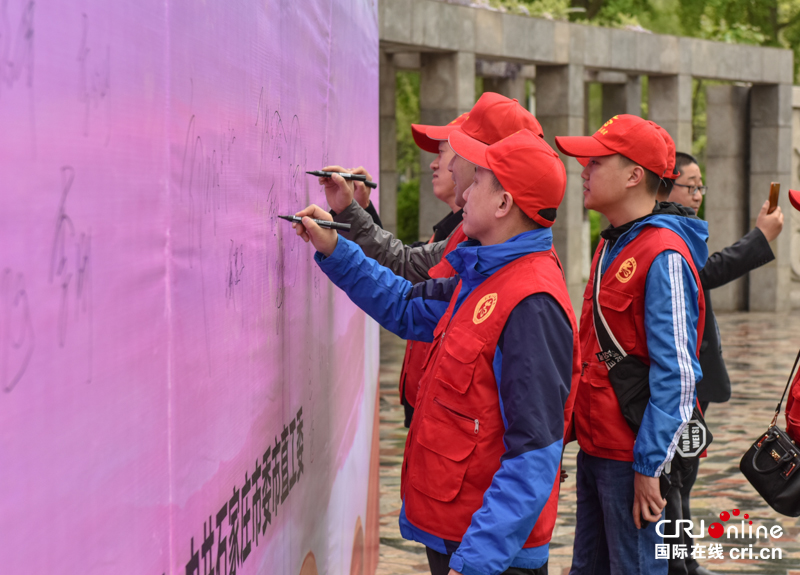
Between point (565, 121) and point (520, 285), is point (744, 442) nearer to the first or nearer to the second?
point (520, 285)

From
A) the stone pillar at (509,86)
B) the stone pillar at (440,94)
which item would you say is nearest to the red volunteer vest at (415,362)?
the stone pillar at (440,94)

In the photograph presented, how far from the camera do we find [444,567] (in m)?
2.14

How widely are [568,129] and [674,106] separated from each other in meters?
2.56

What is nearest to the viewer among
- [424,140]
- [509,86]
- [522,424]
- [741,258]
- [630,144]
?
[522,424]

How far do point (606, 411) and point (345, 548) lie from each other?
0.99 meters

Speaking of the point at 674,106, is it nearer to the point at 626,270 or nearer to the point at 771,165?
the point at 771,165

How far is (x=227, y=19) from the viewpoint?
148 centimetres

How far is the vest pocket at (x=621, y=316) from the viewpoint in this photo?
9.48 ft

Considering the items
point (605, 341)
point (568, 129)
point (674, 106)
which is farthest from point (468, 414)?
point (674, 106)

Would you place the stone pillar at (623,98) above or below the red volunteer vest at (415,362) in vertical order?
above

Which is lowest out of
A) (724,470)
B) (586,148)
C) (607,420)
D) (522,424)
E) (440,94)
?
(724,470)

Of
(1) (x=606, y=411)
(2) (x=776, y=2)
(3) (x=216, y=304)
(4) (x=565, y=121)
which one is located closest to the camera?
(3) (x=216, y=304)

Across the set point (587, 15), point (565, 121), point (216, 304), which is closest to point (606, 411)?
point (216, 304)
